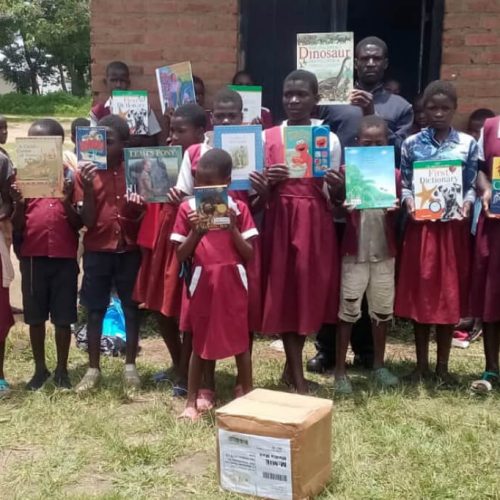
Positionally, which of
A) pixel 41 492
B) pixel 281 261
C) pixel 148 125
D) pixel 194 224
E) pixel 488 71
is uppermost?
pixel 488 71

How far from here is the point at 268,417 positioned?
2949 millimetres

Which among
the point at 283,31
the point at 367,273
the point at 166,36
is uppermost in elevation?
the point at 283,31

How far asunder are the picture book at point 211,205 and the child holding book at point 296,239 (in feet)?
1.67

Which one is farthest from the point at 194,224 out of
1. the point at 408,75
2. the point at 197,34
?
the point at 408,75

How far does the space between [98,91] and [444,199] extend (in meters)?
3.19

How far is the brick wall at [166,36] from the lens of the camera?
5855 mm

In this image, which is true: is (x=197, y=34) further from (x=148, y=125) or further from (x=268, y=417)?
(x=268, y=417)

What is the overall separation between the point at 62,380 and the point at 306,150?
79.1 inches

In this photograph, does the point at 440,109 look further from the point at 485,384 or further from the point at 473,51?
the point at 473,51

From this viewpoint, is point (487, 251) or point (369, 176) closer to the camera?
point (369, 176)

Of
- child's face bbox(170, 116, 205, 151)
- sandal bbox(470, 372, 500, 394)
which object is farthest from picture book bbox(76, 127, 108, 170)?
sandal bbox(470, 372, 500, 394)

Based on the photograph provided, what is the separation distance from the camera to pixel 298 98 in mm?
3967

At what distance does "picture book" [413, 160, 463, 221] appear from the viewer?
4023 millimetres

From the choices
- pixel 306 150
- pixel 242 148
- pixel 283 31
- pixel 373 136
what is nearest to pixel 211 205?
pixel 242 148
